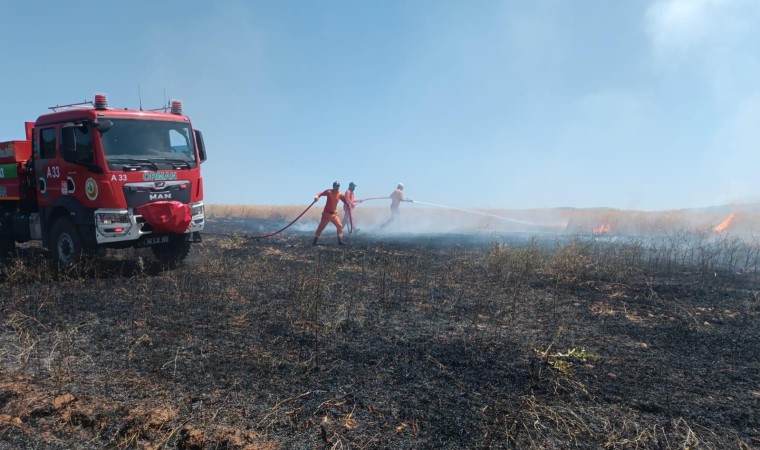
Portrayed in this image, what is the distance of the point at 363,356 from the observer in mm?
4336

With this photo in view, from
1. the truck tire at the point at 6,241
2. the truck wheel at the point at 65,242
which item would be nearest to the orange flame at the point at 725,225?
the truck wheel at the point at 65,242

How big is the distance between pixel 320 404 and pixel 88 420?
1.52 metres

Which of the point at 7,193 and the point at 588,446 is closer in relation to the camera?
the point at 588,446

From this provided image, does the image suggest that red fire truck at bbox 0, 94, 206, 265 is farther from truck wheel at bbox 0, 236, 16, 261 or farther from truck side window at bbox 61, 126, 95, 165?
truck wheel at bbox 0, 236, 16, 261

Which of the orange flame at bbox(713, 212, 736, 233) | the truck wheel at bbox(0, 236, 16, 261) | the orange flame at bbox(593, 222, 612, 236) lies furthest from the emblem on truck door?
the orange flame at bbox(713, 212, 736, 233)

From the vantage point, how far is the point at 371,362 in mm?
→ 4199

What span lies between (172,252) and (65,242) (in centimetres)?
176

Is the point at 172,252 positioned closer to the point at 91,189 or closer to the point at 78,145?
the point at 91,189

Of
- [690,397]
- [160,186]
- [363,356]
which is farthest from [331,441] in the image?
[160,186]

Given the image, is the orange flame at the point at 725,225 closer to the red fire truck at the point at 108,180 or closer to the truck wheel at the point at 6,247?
the red fire truck at the point at 108,180

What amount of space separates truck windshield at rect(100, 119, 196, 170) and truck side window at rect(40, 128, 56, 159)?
133 cm

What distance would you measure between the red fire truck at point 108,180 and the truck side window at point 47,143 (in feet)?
0.06

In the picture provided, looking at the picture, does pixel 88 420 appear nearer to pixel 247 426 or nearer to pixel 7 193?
pixel 247 426

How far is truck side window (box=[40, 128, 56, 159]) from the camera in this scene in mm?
8094
